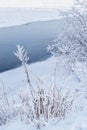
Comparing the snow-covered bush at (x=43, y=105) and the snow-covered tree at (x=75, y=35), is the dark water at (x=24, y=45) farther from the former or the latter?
the snow-covered bush at (x=43, y=105)

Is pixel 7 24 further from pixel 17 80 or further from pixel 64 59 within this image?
pixel 64 59

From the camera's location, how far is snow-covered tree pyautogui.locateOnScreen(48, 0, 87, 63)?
8.29 meters

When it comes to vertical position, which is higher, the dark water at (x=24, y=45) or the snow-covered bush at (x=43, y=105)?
the snow-covered bush at (x=43, y=105)

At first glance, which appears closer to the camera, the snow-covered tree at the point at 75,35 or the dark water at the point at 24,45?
the snow-covered tree at the point at 75,35

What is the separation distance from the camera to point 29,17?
1278 inches

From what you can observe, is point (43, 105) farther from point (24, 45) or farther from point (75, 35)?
point (24, 45)

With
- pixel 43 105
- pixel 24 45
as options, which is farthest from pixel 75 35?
pixel 24 45

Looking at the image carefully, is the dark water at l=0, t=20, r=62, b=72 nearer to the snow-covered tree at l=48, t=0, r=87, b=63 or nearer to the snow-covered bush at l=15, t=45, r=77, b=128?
the snow-covered tree at l=48, t=0, r=87, b=63

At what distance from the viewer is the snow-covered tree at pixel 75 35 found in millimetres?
8289

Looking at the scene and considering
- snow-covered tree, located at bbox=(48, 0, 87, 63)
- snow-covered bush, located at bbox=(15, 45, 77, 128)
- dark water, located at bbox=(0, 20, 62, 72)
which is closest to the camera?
snow-covered bush, located at bbox=(15, 45, 77, 128)

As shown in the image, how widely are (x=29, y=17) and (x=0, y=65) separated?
762 inches

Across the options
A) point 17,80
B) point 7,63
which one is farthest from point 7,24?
point 17,80

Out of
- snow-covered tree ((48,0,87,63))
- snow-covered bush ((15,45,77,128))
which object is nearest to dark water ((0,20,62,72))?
snow-covered tree ((48,0,87,63))

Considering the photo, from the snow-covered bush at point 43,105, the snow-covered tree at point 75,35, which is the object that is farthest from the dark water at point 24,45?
the snow-covered bush at point 43,105
